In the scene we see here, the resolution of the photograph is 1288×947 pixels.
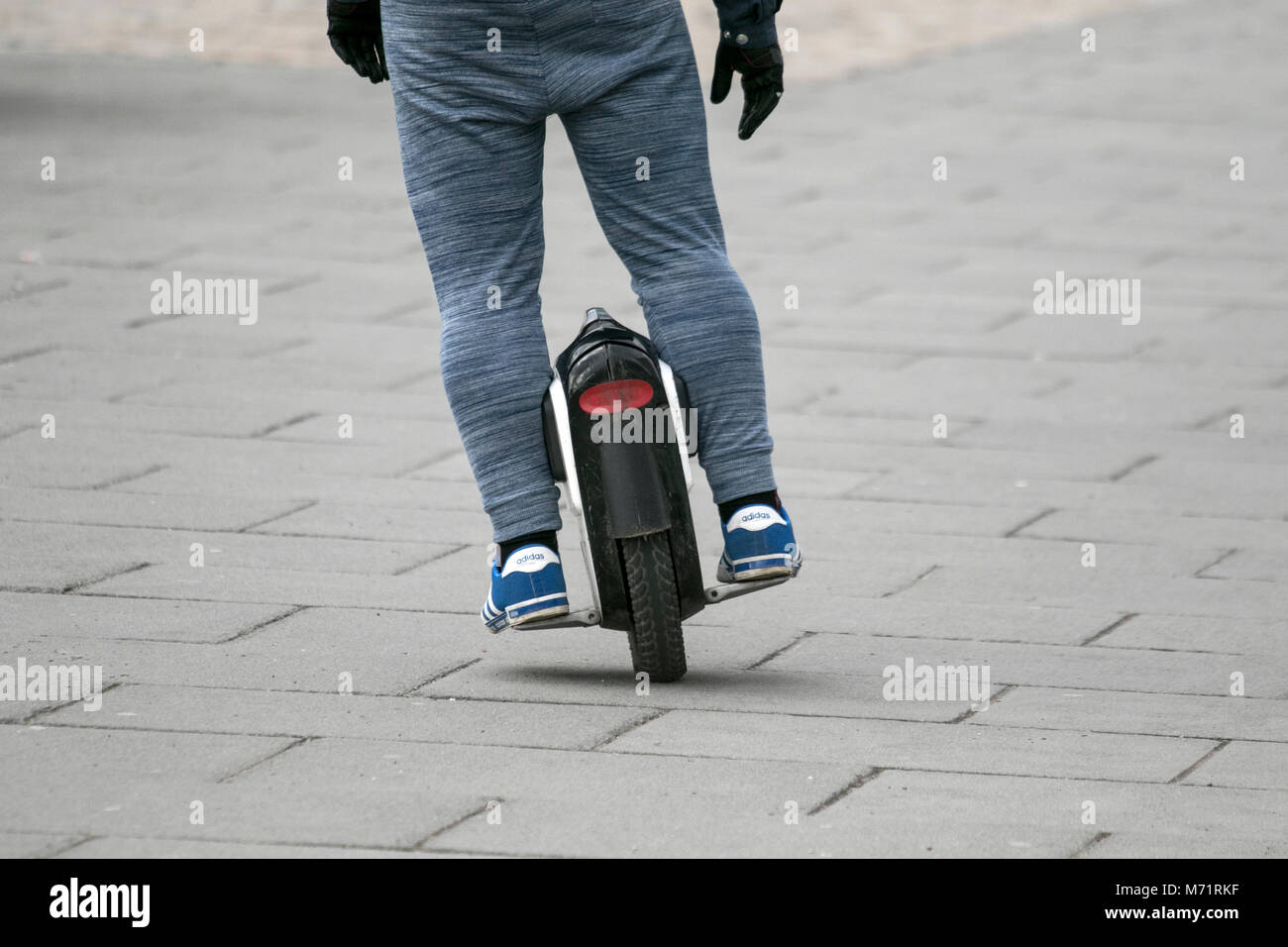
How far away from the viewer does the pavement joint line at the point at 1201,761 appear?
3.57m

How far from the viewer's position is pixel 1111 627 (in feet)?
14.7

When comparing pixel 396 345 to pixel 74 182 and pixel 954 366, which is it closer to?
pixel 954 366

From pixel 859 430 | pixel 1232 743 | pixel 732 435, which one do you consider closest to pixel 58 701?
pixel 732 435

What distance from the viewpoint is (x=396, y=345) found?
6.95 m

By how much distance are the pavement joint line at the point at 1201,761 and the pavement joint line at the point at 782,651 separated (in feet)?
2.89

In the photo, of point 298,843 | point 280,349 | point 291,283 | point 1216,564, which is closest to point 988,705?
point 1216,564

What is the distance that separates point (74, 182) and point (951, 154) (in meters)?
3.96

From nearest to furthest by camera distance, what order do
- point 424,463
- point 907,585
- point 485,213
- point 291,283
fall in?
point 485,213 < point 907,585 < point 424,463 < point 291,283

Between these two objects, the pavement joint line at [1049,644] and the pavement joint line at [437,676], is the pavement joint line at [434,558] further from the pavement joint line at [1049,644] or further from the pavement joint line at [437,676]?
the pavement joint line at [1049,644]

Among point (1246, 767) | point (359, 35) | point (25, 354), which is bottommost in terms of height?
point (1246, 767)

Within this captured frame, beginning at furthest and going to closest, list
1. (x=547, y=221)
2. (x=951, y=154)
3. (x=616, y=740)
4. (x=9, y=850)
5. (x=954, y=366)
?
(x=951, y=154) → (x=547, y=221) → (x=954, y=366) → (x=616, y=740) → (x=9, y=850)

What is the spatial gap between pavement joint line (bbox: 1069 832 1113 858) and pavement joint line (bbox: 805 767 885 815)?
39 cm

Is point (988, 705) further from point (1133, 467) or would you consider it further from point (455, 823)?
point (1133, 467)

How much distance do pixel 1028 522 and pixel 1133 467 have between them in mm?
630
